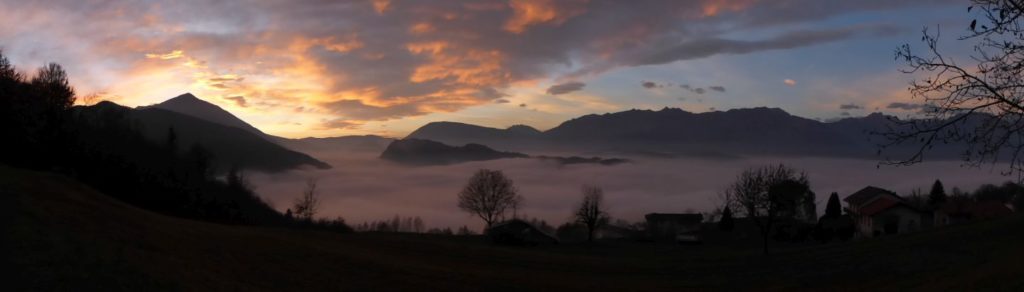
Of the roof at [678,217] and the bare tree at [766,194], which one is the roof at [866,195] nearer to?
the bare tree at [766,194]

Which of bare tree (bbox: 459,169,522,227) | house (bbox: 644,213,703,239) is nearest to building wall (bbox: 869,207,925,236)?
house (bbox: 644,213,703,239)

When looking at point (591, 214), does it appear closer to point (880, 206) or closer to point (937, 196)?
point (880, 206)

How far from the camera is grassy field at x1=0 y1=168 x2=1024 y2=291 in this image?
21344 mm

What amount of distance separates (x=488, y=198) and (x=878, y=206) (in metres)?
→ 68.4

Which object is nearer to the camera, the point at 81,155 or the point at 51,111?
the point at 81,155

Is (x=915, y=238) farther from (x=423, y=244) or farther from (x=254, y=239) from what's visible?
(x=254, y=239)

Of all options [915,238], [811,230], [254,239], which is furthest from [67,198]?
[811,230]

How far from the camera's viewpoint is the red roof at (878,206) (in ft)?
299

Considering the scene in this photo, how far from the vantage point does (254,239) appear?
3722 cm

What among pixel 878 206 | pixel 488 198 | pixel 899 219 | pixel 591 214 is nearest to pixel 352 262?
pixel 878 206

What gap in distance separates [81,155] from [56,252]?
4153cm

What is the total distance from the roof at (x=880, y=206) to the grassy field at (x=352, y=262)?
42932mm

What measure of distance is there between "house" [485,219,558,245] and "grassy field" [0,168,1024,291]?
99.6ft

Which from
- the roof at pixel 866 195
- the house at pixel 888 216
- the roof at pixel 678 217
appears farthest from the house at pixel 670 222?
the house at pixel 888 216
